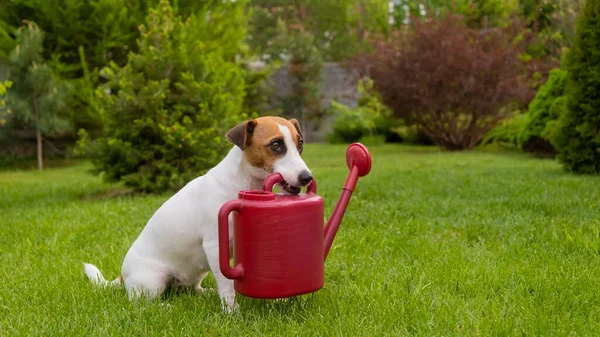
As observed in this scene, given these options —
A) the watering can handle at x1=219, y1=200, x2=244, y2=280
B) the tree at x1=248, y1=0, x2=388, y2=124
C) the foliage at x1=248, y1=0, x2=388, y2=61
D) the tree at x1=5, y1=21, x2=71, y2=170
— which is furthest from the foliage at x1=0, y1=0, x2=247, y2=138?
the foliage at x1=248, y1=0, x2=388, y2=61

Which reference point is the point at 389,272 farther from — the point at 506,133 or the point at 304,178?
the point at 506,133

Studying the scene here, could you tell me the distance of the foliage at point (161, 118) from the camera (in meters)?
6.90

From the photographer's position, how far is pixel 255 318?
2566 mm

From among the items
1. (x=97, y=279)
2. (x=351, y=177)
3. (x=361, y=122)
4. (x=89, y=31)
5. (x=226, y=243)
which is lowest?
(x=361, y=122)

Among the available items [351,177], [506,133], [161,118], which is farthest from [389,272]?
[506,133]

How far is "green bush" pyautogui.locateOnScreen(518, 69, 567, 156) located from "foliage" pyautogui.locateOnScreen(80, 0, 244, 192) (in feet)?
22.8

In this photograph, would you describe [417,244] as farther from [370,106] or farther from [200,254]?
[370,106]

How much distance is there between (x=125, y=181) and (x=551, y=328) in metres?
5.70

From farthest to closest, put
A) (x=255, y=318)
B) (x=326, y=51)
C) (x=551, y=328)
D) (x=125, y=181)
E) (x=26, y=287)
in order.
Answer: (x=326, y=51) → (x=125, y=181) → (x=26, y=287) → (x=255, y=318) → (x=551, y=328)

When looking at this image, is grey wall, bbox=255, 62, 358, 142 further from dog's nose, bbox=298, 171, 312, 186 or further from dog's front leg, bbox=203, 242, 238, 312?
dog's nose, bbox=298, 171, 312, 186

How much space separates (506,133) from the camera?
14352 mm

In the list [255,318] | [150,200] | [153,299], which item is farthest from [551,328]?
[150,200]

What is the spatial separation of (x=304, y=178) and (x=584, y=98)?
640 cm

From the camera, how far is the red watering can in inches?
93.5
